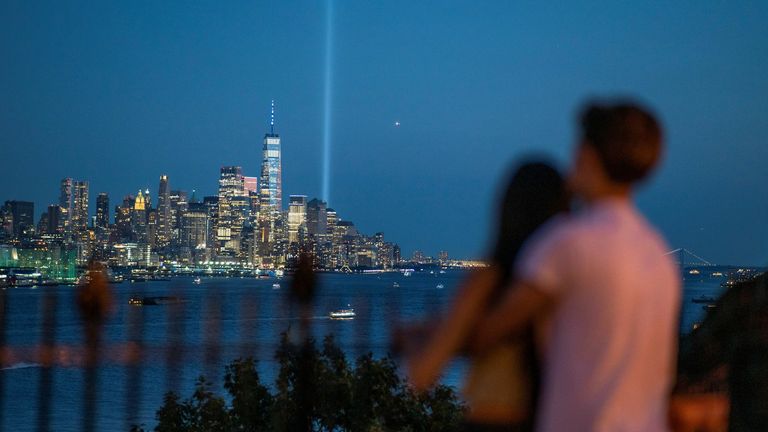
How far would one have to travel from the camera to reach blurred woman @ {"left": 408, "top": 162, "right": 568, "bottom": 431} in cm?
189

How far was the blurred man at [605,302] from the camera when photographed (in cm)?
174

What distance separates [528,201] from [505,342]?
39cm

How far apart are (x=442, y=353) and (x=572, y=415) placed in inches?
11.6

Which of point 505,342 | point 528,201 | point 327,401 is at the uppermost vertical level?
point 528,201

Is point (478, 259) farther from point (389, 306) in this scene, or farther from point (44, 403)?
point (44, 403)

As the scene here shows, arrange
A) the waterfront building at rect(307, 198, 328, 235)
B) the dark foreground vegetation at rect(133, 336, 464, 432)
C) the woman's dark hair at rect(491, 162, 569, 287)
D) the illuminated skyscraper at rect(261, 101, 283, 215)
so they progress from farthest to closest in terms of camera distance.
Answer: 1. the illuminated skyscraper at rect(261, 101, 283, 215)
2. the waterfront building at rect(307, 198, 328, 235)
3. the dark foreground vegetation at rect(133, 336, 464, 432)
4. the woman's dark hair at rect(491, 162, 569, 287)

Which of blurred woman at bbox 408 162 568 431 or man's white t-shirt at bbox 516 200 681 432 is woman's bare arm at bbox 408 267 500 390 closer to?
blurred woman at bbox 408 162 568 431

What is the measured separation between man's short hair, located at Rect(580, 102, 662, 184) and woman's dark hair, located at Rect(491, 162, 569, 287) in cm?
30

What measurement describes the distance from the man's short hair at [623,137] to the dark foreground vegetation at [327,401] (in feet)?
8.82

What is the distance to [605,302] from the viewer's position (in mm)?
1739

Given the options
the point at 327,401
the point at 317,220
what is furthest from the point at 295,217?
the point at 327,401

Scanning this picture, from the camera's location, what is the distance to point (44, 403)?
4.30 meters

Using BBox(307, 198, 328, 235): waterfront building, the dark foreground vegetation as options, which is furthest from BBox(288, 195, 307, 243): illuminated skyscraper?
the dark foreground vegetation

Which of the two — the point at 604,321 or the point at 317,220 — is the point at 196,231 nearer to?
the point at 317,220
